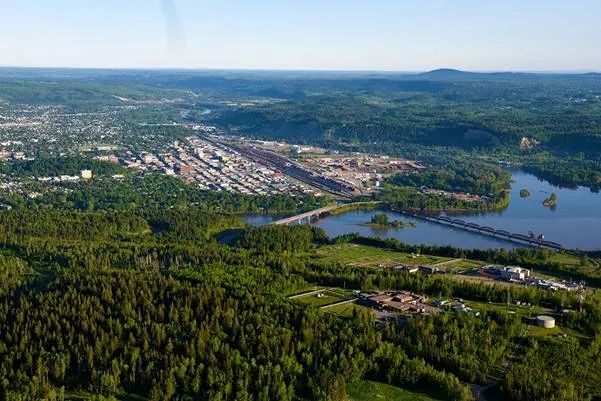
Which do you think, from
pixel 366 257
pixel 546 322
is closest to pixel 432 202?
pixel 366 257

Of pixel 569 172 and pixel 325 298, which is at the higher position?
pixel 325 298

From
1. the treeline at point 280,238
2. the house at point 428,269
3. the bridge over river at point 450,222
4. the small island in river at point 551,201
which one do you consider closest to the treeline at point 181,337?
the treeline at point 280,238

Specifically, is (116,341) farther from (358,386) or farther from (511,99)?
(511,99)

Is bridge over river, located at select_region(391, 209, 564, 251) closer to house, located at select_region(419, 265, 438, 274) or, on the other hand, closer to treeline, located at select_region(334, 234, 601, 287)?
treeline, located at select_region(334, 234, 601, 287)

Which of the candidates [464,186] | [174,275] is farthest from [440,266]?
[464,186]

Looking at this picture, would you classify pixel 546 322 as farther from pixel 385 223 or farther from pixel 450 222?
pixel 450 222

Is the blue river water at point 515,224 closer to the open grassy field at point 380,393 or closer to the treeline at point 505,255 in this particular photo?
the treeline at point 505,255
